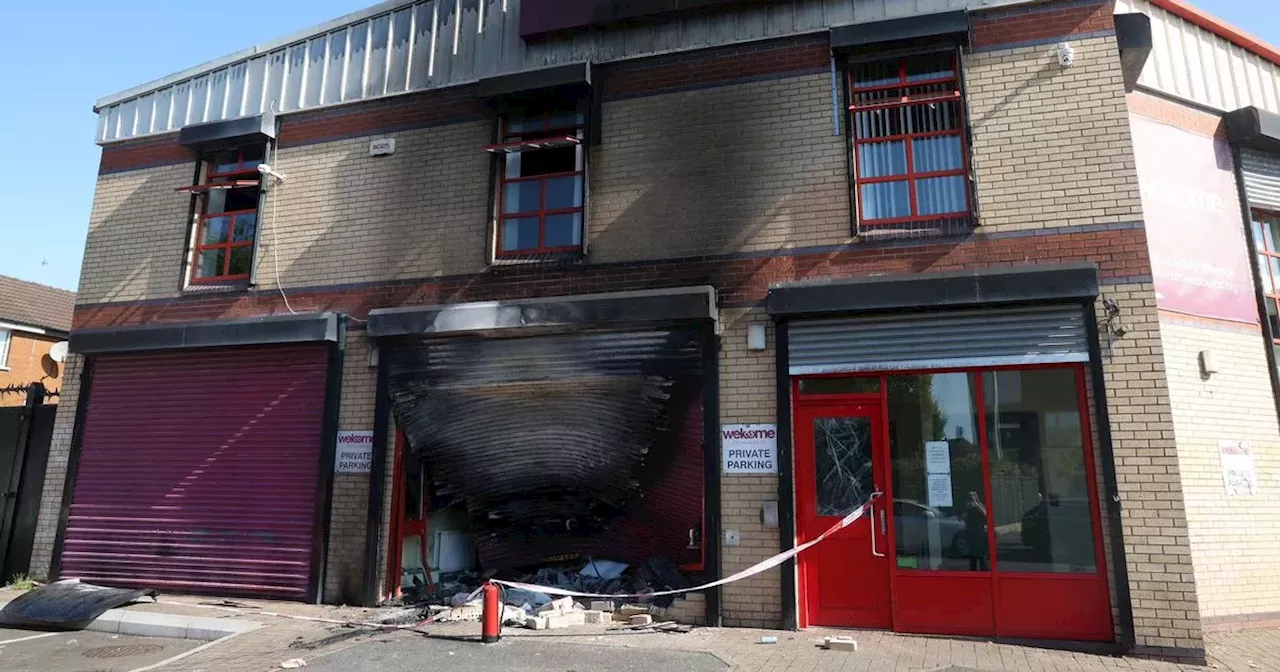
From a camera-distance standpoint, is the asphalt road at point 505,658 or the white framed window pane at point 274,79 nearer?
the asphalt road at point 505,658

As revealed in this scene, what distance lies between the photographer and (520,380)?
8.88 metres

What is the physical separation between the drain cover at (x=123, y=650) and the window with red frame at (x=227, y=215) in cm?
491

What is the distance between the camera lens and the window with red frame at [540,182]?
939 cm

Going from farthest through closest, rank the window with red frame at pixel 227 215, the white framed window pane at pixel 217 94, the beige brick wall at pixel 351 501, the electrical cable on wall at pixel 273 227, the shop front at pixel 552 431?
the white framed window pane at pixel 217 94
the window with red frame at pixel 227 215
the electrical cable on wall at pixel 273 227
the beige brick wall at pixel 351 501
the shop front at pixel 552 431

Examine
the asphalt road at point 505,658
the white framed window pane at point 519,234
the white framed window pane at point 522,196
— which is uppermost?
the white framed window pane at point 522,196

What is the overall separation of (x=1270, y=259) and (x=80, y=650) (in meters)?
14.3

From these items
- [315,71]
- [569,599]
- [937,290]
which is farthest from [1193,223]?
[315,71]

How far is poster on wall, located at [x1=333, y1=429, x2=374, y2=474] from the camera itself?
9.28 m

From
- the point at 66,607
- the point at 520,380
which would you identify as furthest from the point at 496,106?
the point at 66,607

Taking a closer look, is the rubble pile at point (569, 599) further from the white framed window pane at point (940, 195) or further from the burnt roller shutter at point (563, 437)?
the white framed window pane at point (940, 195)

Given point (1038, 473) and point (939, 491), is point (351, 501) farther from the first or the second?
point (1038, 473)

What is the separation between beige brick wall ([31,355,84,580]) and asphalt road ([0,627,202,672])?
222cm

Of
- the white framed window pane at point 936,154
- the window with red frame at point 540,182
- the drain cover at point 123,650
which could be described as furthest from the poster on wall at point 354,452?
the white framed window pane at point 936,154

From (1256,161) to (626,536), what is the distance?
9.21 meters
